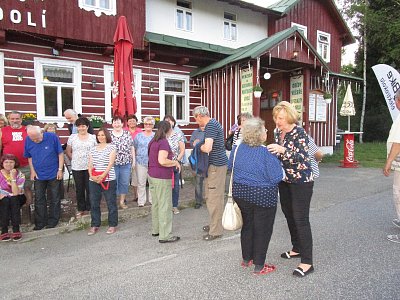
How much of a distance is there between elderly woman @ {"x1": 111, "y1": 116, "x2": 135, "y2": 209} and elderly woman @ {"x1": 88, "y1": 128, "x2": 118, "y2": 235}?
0.72 m

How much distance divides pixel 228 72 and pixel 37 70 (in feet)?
18.2

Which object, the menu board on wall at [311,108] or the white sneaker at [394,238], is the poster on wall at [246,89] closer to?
the menu board on wall at [311,108]

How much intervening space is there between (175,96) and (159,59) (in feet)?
4.48

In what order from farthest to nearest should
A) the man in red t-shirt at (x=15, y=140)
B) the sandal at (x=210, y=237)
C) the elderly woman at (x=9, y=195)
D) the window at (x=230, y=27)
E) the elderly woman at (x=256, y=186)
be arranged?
the window at (x=230, y=27) < the man in red t-shirt at (x=15, y=140) < the elderly woman at (x=9, y=195) < the sandal at (x=210, y=237) < the elderly woman at (x=256, y=186)

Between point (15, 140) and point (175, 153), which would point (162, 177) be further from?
point (15, 140)

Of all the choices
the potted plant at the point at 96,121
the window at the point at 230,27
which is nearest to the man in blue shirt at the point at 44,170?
the potted plant at the point at 96,121

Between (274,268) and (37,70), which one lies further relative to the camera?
(37,70)

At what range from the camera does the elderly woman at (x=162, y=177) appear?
14.7 feet

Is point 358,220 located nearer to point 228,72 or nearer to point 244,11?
point 228,72

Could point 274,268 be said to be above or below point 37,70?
below

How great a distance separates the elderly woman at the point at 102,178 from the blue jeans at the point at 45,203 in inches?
28.2

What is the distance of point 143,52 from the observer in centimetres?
1033

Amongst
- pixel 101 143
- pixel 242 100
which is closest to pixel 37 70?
pixel 101 143

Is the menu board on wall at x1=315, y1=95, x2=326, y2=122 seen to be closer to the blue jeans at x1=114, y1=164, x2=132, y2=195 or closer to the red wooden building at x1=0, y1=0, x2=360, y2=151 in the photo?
the red wooden building at x1=0, y1=0, x2=360, y2=151
